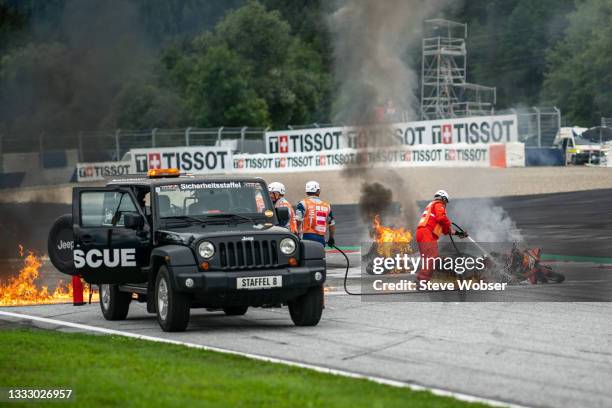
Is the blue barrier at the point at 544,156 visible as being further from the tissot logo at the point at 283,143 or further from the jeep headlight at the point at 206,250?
the jeep headlight at the point at 206,250

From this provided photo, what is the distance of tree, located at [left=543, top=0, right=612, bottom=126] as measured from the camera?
55.2 meters

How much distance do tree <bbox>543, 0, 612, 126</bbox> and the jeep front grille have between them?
44280mm

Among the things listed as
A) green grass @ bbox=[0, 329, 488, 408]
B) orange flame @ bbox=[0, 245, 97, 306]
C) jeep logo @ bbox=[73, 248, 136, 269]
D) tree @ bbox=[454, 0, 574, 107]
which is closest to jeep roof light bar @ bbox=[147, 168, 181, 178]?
jeep logo @ bbox=[73, 248, 136, 269]

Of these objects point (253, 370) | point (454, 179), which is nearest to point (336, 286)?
point (253, 370)

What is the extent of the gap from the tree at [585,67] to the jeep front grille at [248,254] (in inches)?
1743

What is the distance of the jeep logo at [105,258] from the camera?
13203 mm

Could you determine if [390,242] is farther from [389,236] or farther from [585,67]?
[585,67]

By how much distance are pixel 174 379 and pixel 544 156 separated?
34416mm

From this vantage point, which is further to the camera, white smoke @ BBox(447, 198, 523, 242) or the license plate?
white smoke @ BBox(447, 198, 523, 242)

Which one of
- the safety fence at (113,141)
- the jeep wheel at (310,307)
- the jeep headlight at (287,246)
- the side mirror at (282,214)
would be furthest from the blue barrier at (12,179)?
the jeep headlight at (287,246)

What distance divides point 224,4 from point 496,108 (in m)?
33.3

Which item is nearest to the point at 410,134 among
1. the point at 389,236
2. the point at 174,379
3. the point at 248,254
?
the point at 389,236

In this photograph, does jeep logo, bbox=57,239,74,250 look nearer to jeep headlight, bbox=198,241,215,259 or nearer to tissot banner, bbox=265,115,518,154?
jeep headlight, bbox=198,241,215,259

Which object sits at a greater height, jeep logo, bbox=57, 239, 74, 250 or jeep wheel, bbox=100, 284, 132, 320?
jeep logo, bbox=57, 239, 74, 250
